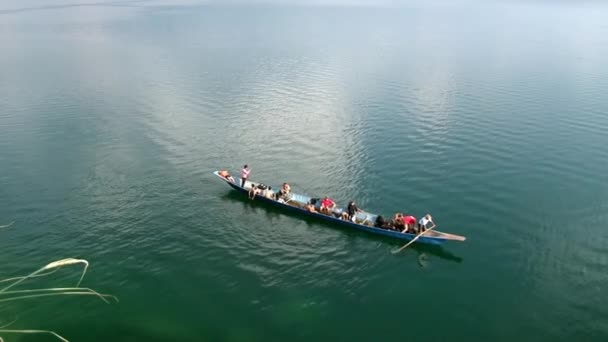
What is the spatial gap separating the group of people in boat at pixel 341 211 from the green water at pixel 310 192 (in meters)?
1.48

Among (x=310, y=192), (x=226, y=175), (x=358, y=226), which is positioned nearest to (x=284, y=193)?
(x=310, y=192)

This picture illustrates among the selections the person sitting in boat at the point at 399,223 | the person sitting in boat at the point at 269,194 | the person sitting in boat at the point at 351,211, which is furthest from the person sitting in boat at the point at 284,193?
the person sitting in boat at the point at 399,223

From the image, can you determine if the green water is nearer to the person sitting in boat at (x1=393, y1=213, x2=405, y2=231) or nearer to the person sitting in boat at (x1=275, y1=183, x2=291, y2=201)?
the person sitting in boat at (x1=393, y1=213, x2=405, y2=231)

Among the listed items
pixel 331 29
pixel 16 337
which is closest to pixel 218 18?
pixel 331 29

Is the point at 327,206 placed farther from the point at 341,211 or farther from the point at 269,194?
the point at 269,194

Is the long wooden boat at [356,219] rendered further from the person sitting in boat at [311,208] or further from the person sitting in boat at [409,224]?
the person sitting in boat at [409,224]

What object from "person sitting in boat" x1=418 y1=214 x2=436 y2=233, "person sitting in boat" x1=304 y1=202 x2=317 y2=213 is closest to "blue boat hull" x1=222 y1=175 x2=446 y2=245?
"person sitting in boat" x1=304 y1=202 x2=317 y2=213

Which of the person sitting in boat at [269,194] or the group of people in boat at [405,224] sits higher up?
the group of people in boat at [405,224]

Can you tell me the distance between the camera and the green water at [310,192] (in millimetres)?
31250

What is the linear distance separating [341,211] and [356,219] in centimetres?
171

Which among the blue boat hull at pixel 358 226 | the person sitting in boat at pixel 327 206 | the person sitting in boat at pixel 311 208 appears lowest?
the blue boat hull at pixel 358 226

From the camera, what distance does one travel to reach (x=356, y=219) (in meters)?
41.3

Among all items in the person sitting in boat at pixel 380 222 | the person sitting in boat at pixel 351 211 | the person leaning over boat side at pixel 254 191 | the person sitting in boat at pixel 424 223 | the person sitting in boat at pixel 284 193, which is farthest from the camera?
the person leaning over boat side at pixel 254 191

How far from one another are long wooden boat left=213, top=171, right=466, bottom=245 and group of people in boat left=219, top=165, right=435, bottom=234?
270 mm
